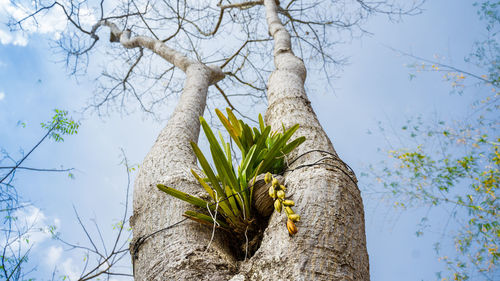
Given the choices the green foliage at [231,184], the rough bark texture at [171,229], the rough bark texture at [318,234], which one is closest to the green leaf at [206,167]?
the green foliage at [231,184]

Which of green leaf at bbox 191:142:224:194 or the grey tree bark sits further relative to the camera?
green leaf at bbox 191:142:224:194

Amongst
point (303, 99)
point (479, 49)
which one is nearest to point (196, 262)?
point (303, 99)

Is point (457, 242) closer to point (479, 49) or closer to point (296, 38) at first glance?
point (479, 49)

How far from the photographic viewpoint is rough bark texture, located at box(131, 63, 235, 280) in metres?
0.85

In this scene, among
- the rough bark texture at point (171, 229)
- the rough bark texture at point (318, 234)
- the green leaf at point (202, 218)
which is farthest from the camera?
the green leaf at point (202, 218)

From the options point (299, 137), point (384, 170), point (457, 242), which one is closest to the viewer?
point (299, 137)

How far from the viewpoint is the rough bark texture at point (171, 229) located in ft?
2.79

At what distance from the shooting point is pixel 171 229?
3.16ft

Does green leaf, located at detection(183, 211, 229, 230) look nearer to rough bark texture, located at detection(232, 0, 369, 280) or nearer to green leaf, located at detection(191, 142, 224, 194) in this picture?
green leaf, located at detection(191, 142, 224, 194)

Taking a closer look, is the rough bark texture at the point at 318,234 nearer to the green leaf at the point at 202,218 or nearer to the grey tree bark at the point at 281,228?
the grey tree bark at the point at 281,228

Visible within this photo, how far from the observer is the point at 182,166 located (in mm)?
1260

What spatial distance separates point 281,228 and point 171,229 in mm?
369

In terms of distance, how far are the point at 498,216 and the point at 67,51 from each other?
4.74 metres

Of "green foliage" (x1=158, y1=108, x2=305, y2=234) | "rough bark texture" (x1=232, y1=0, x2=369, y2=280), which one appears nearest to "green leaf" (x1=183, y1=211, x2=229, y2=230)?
"green foliage" (x1=158, y1=108, x2=305, y2=234)
